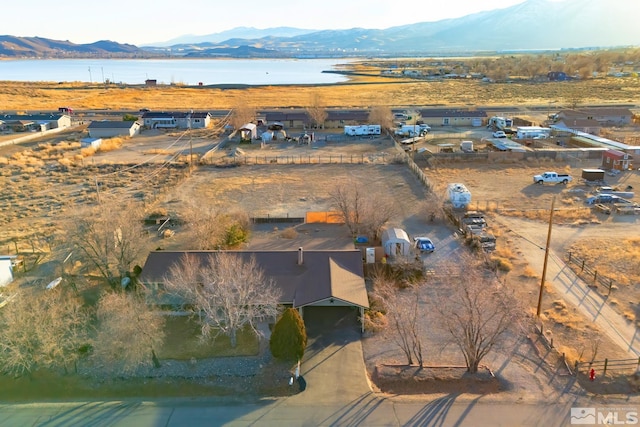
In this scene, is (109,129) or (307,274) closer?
(307,274)

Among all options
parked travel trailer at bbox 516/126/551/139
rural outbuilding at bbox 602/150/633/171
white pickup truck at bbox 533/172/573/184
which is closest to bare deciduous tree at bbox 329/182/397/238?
white pickup truck at bbox 533/172/573/184

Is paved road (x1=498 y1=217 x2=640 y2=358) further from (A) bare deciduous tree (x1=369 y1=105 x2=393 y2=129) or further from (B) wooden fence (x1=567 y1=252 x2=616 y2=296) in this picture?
(A) bare deciduous tree (x1=369 y1=105 x2=393 y2=129)

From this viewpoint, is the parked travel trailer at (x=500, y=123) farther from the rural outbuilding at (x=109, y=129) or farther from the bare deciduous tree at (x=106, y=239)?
the bare deciduous tree at (x=106, y=239)

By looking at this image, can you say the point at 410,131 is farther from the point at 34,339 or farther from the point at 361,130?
the point at 34,339

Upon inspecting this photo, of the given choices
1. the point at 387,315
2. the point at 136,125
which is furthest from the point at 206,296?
the point at 136,125

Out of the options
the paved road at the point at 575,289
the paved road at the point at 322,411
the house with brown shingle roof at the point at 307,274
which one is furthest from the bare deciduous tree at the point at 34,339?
the paved road at the point at 575,289

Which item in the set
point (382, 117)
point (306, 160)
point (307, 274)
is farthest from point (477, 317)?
point (382, 117)
